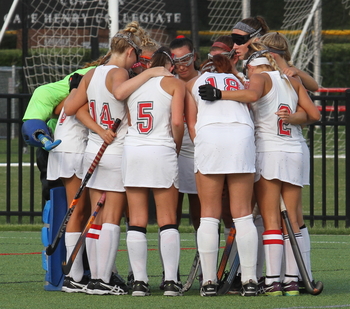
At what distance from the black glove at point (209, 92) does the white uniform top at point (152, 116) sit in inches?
10.0

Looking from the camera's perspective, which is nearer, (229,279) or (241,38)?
(229,279)

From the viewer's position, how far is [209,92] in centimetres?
496

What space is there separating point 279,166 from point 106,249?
1.28 m

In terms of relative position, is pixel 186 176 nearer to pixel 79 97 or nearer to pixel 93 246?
pixel 93 246

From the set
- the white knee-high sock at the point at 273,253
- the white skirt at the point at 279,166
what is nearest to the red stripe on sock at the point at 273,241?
the white knee-high sock at the point at 273,253

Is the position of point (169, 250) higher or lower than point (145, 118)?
lower

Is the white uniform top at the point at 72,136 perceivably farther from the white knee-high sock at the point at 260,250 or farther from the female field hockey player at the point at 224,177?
the white knee-high sock at the point at 260,250

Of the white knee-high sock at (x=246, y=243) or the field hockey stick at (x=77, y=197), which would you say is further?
the field hockey stick at (x=77, y=197)

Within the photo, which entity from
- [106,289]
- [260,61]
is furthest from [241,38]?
[106,289]

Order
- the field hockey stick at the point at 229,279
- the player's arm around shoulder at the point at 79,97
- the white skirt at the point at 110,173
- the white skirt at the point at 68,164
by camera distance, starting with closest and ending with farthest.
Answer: the field hockey stick at the point at 229,279 < the white skirt at the point at 110,173 < the player's arm around shoulder at the point at 79,97 < the white skirt at the point at 68,164

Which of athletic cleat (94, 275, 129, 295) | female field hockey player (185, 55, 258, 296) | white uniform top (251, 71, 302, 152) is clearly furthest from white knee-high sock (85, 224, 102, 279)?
white uniform top (251, 71, 302, 152)

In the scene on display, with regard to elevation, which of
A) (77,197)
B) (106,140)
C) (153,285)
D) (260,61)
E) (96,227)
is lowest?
(153,285)

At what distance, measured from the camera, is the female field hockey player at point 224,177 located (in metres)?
4.98

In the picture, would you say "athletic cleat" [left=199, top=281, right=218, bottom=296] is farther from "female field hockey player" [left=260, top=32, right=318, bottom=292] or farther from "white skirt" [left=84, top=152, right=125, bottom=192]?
"white skirt" [left=84, top=152, right=125, bottom=192]
